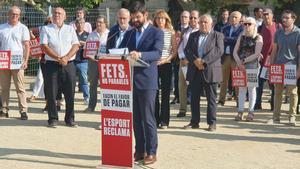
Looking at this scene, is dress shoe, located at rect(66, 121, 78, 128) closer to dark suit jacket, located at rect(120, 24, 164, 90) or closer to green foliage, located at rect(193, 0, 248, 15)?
dark suit jacket, located at rect(120, 24, 164, 90)

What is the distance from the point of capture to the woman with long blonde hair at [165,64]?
11.2 m

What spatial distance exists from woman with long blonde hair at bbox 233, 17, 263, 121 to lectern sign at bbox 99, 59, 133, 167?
182 inches

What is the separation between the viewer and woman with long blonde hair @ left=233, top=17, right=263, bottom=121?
12.1 meters

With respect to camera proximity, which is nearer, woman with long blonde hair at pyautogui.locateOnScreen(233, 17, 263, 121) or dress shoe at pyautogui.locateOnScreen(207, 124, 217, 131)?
dress shoe at pyautogui.locateOnScreen(207, 124, 217, 131)

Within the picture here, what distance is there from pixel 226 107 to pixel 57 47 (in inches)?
183

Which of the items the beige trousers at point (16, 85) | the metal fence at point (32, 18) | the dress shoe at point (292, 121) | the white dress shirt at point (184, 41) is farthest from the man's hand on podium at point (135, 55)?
the metal fence at point (32, 18)

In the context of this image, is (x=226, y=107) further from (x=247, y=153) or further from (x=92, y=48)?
(x=247, y=153)

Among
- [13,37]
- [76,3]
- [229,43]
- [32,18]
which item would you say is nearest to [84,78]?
[13,37]

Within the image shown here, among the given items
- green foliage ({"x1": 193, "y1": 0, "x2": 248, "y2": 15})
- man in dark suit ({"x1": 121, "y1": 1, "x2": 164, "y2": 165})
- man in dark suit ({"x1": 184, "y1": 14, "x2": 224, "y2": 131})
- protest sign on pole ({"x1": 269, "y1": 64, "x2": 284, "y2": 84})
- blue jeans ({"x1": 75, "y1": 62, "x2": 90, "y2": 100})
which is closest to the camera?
man in dark suit ({"x1": 121, "y1": 1, "x2": 164, "y2": 165})

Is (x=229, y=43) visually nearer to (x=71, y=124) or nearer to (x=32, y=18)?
(x=71, y=124)

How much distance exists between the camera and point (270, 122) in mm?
12070

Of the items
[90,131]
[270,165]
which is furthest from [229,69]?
[270,165]

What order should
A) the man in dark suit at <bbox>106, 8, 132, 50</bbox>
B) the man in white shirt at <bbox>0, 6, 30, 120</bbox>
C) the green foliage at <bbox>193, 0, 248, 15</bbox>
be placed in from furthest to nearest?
the green foliage at <bbox>193, 0, 248, 15</bbox> < the man in white shirt at <bbox>0, 6, 30, 120</bbox> < the man in dark suit at <bbox>106, 8, 132, 50</bbox>

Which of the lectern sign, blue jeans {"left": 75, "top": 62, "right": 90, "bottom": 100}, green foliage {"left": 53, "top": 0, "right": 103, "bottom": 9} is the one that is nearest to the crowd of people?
the lectern sign
